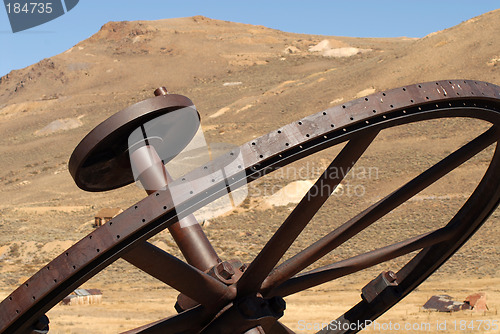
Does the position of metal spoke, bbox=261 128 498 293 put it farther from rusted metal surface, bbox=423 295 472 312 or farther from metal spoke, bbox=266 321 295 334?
rusted metal surface, bbox=423 295 472 312

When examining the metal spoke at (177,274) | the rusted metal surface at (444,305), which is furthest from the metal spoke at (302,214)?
the rusted metal surface at (444,305)

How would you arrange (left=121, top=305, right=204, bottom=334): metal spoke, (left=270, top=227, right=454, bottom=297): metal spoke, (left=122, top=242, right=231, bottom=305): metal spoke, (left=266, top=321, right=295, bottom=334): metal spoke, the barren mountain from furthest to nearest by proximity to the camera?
the barren mountain → (left=266, top=321, right=295, bottom=334): metal spoke → (left=270, top=227, right=454, bottom=297): metal spoke → (left=121, top=305, right=204, bottom=334): metal spoke → (left=122, top=242, right=231, bottom=305): metal spoke

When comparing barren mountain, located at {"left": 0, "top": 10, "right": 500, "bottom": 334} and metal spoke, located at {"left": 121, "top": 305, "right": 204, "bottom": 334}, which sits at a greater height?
barren mountain, located at {"left": 0, "top": 10, "right": 500, "bottom": 334}

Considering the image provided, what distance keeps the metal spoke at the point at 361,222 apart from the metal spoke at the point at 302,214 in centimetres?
31

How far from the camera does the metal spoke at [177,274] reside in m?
5.04

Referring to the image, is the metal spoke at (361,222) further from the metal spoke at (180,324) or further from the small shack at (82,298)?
the small shack at (82,298)

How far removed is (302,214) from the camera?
5426 mm

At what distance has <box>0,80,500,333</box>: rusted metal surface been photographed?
14.9ft

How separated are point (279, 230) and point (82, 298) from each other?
1461cm

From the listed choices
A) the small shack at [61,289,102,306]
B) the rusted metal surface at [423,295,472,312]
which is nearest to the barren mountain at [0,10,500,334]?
the small shack at [61,289,102,306]

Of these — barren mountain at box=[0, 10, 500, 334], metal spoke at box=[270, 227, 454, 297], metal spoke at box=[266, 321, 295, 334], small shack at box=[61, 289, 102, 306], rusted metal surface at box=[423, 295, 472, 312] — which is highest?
barren mountain at box=[0, 10, 500, 334]

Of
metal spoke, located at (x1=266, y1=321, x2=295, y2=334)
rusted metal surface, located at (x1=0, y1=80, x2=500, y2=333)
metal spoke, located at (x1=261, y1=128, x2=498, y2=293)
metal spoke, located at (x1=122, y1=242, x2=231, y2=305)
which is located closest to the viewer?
rusted metal surface, located at (x1=0, y1=80, x2=500, y2=333)

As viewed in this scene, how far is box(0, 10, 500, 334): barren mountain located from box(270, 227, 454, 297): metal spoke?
1626 cm

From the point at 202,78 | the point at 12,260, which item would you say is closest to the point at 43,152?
the point at 202,78
